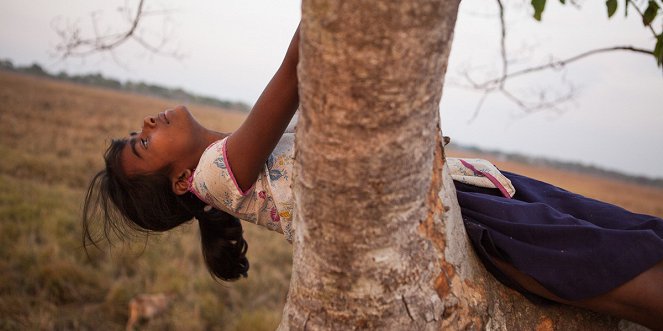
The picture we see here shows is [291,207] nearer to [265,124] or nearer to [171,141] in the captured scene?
[265,124]

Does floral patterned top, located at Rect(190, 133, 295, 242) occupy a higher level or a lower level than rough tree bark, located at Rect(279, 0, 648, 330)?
lower

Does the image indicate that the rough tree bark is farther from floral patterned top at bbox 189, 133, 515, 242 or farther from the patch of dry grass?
the patch of dry grass

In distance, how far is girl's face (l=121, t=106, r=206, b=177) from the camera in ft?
6.45

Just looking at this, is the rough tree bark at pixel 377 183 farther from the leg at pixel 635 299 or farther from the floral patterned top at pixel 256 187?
the floral patterned top at pixel 256 187

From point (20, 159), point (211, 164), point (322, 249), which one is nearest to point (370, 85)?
point (322, 249)

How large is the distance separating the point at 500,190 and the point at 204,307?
11.5ft

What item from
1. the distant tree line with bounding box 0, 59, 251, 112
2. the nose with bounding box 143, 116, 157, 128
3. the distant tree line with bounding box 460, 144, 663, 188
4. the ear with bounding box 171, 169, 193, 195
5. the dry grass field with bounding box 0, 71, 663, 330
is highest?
the nose with bounding box 143, 116, 157, 128

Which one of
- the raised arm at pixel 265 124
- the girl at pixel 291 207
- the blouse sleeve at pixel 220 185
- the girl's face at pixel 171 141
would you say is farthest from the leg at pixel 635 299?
the girl's face at pixel 171 141

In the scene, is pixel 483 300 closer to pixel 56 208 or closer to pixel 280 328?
pixel 280 328

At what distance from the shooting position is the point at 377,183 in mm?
833

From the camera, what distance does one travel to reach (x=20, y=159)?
9.49 metres

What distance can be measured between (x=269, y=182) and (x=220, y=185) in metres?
0.19

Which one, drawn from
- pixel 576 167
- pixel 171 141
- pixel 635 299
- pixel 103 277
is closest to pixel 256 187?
pixel 171 141

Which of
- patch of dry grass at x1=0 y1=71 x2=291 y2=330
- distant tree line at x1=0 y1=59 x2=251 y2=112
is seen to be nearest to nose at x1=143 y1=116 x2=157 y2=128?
patch of dry grass at x1=0 y1=71 x2=291 y2=330
